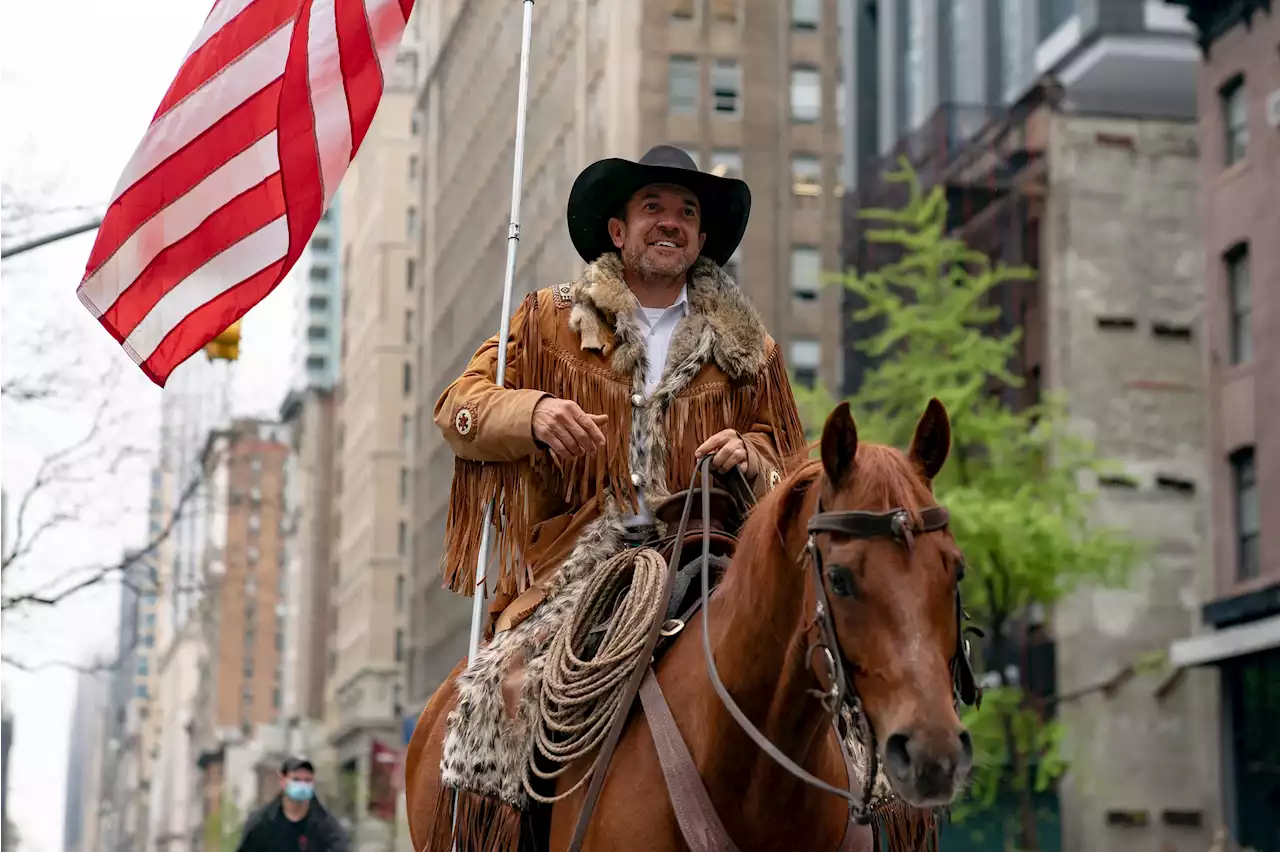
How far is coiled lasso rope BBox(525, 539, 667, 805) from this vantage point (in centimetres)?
644

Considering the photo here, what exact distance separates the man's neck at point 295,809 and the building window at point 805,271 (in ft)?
182

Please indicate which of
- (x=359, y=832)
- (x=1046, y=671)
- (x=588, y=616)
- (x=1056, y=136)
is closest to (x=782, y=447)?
(x=588, y=616)

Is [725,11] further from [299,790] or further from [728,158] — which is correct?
[299,790]

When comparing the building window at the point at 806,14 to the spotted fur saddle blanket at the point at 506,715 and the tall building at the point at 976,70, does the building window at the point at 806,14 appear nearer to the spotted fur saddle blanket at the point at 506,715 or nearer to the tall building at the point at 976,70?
the tall building at the point at 976,70

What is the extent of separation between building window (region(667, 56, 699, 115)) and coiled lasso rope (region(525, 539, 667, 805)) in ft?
205

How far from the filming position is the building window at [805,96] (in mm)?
69812

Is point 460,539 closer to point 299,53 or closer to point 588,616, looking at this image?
point 588,616

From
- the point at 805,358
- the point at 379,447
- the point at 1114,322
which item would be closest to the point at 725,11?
the point at 805,358

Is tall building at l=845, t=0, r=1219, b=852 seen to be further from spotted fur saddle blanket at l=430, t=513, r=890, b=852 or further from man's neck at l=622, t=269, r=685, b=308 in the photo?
spotted fur saddle blanket at l=430, t=513, r=890, b=852

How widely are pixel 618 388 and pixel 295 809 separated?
7286 millimetres

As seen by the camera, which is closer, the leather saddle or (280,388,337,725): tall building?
the leather saddle

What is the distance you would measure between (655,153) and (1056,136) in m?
42.3

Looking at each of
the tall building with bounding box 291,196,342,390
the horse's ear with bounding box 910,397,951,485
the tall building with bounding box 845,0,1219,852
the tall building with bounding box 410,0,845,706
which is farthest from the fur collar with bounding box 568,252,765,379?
the tall building with bounding box 291,196,342,390

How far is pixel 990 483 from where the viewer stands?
3331 centimetres
